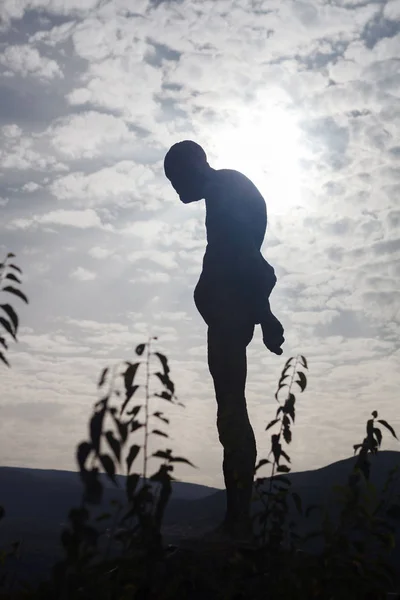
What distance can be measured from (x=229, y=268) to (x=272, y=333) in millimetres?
782

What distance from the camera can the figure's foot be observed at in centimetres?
684

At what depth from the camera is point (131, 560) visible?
2963 mm

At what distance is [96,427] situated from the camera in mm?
2143

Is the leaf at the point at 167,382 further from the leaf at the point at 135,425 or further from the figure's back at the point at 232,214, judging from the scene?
the figure's back at the point at 232,214

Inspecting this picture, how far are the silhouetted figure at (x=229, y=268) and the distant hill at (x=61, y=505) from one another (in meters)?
1.55

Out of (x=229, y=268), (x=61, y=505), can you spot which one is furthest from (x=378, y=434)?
(x=61, y=505)

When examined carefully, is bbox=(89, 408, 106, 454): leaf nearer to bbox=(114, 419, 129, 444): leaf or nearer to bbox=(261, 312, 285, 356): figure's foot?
bbox=(114, 419, 129, 444): leaf

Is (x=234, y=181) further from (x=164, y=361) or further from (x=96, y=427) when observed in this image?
(x=96, y=427)

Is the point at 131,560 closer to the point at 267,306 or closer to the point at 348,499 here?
the point at 348,499

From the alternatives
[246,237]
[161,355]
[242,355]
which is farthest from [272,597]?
[246,237]

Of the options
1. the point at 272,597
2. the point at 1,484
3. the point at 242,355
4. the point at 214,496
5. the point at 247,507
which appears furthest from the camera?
the point at 1,484

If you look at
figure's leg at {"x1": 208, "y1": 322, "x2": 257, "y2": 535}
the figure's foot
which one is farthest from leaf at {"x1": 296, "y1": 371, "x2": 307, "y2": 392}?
the figure's foot

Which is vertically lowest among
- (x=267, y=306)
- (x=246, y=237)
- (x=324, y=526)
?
(x=324, y=526)

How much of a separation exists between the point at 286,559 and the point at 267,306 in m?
3.89
